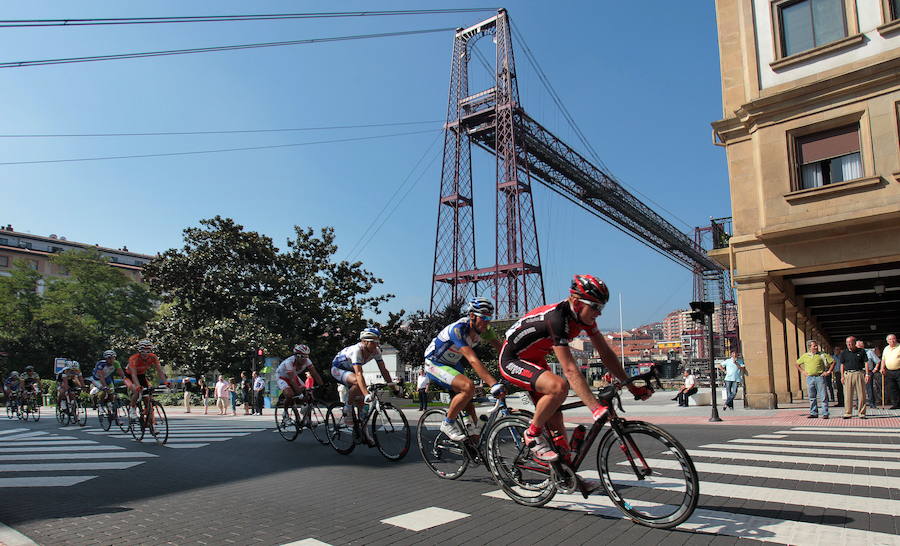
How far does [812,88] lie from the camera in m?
15.5

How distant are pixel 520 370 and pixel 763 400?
45.6 feet

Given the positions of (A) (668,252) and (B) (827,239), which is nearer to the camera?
(B) (827,239)

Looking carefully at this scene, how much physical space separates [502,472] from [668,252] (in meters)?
91.8

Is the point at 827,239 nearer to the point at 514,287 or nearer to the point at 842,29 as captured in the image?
the point at 842,29

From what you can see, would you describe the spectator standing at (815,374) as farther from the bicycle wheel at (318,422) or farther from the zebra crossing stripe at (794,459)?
the bicycle wheel at (318,422)

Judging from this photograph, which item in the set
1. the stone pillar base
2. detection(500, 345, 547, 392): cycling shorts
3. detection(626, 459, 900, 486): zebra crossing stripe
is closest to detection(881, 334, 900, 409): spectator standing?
the stone pillar base

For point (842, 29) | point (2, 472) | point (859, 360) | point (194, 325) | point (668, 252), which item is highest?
point (668, 252)

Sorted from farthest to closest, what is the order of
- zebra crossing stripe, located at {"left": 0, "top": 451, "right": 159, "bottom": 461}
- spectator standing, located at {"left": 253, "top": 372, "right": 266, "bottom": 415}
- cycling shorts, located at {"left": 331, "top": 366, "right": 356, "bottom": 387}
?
1. spectator standing, located at {"left": 253, "top": 372, "right": 266, "bottom": 415}
2. zebra crossing stripe, located at {"left": 0, "top": 451, "right": 159, "bottom": 461}
3. cycling shorts, located at {"left": 331, "top": 366, "right": 356, "bottom": 387}

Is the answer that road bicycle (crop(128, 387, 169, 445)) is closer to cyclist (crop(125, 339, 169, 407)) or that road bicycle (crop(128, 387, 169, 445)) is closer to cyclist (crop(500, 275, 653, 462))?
cyclist (crop(125, 339, 169, 407))

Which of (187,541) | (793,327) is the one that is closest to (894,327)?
(793,327)

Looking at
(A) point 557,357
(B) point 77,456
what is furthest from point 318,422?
(A) point 557,357

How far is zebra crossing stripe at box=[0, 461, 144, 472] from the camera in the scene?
7.98m

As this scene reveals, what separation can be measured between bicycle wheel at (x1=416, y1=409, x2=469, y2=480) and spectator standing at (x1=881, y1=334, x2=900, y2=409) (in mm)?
11001

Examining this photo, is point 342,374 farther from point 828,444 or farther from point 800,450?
point 828,444
